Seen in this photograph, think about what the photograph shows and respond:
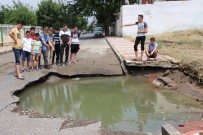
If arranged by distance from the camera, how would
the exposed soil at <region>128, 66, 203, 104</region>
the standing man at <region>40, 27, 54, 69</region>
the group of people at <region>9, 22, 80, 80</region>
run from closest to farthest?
the exposed soil at <region>128, 66, 203, 104</region> → the group of people at <region>9, 22, 80, 80</region> → the standing man at <region>40, 27, 54, 69</region>

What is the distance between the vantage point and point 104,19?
47.3 meters

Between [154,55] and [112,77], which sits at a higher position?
[154,55]

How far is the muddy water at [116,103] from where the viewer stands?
6801 mm

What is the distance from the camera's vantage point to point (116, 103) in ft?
27.4

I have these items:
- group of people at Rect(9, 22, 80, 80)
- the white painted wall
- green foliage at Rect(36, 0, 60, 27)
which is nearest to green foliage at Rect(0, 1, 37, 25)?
green foliage at Rect(36, 0, 60, 27)

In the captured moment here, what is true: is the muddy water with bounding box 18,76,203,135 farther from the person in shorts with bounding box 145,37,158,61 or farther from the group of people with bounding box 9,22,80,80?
the group of people with bounding box 9,22,80,80

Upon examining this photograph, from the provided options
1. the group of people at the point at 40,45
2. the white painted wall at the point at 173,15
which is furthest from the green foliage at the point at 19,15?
the group of people at the point at 40,45

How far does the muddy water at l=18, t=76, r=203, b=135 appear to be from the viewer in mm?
6801

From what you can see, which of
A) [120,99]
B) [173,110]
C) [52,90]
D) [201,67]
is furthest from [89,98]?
[201,67]

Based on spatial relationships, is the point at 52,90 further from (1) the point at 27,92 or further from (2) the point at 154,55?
(2) the point at 154,55

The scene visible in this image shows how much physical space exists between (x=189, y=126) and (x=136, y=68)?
6.70 m

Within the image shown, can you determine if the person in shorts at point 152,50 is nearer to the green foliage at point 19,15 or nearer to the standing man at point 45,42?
the standing man at point 45,42

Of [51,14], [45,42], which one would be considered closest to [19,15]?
[51,14]

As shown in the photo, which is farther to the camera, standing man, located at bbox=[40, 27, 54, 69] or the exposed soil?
standing man, located at bbox=[40, 27, 54, 69]
